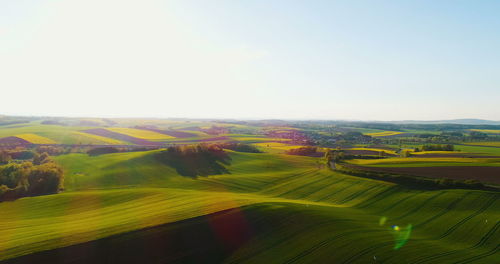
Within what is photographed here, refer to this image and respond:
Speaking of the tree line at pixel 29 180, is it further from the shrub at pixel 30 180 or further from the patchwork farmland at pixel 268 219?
the patchwork farmland at pixel 268 219

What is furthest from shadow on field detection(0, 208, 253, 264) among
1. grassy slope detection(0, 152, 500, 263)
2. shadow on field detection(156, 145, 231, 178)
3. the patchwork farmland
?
shadow on field detection(156, 145, 231, 178)

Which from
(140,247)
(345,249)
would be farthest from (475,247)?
(140,247)

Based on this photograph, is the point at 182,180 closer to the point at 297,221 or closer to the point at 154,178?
the point at 154,178

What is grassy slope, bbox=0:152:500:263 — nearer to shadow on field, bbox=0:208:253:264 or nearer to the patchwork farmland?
the patchwork farmland

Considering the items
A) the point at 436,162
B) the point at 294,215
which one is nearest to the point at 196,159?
the point at 294,215

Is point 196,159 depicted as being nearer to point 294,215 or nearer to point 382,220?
point 294,215

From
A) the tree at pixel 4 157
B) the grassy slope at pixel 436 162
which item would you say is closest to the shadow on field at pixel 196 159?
the grassy slope at pixel 436 162
